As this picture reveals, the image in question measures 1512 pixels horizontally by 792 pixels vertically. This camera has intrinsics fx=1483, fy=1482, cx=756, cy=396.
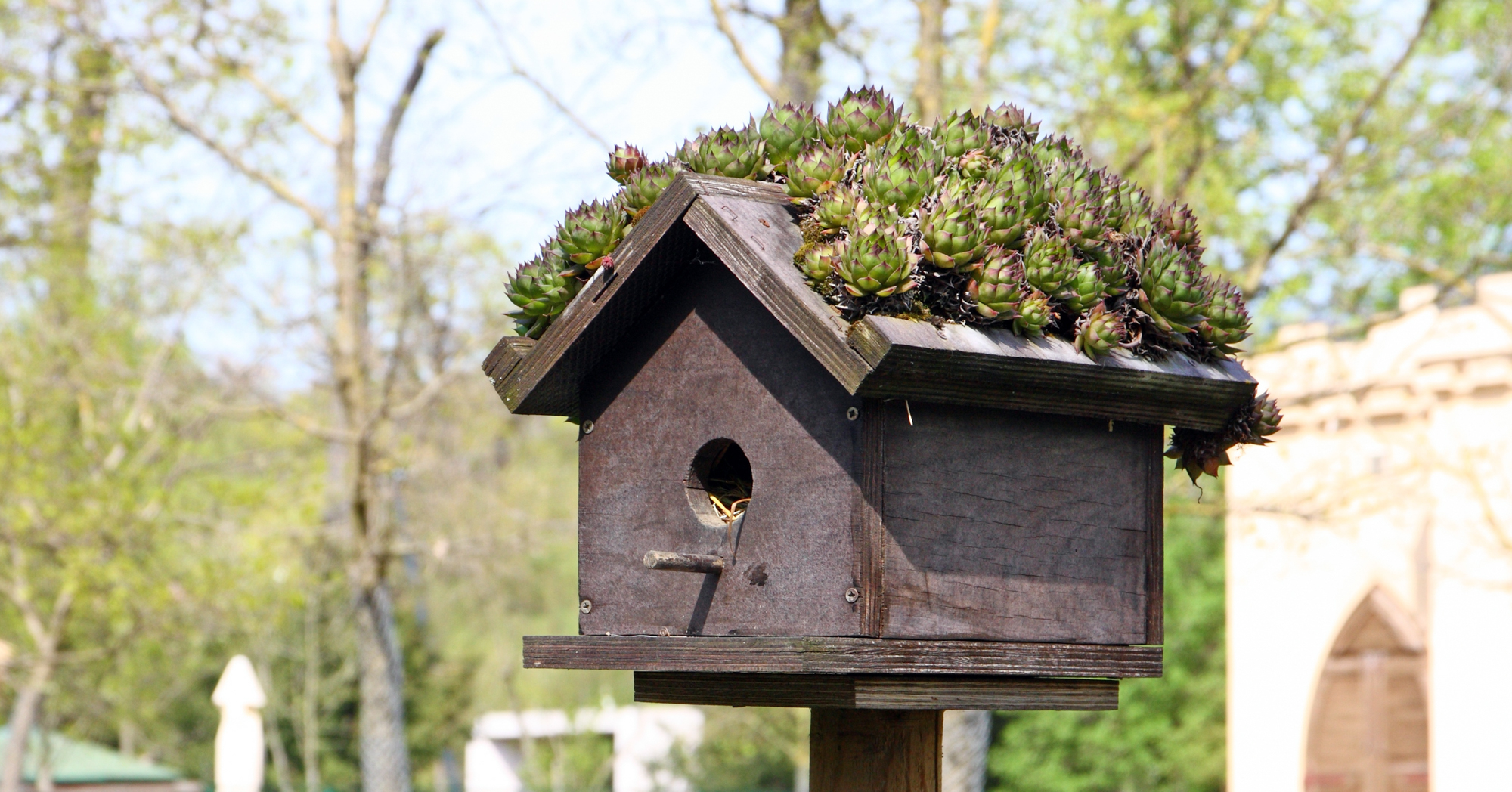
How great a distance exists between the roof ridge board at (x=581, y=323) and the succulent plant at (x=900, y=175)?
0.30 meters

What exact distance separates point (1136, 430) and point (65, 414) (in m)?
13.9

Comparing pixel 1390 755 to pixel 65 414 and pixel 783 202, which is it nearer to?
pixel 65 414

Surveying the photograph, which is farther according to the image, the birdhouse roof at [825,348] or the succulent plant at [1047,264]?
the succulent plant at [1047,264]

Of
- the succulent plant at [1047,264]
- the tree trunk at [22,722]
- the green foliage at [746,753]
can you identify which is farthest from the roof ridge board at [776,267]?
the green foliage at [746,753]

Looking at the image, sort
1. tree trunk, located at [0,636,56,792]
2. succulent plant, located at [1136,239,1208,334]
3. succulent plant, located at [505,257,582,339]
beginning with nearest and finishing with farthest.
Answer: succulent plant, located at [1136,239,1208,334] < succulent plant, located at [505,257,582,339] < tree trunk, located at [0,636,56,792]

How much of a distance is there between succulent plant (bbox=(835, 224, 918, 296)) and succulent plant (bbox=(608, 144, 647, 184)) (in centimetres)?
64

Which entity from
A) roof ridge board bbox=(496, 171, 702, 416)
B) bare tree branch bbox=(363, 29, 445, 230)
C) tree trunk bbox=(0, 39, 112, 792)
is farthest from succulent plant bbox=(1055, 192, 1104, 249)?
tree trunk bbox=(0, 39, 112, 792)

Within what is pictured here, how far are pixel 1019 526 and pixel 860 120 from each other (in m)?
0.73

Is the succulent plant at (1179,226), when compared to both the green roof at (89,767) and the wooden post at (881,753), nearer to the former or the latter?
the wooden post at (881,753)

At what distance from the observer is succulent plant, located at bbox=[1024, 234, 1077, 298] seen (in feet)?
7.63

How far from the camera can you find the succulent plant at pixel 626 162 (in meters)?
2.71

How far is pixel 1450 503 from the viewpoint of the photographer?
1387 cm

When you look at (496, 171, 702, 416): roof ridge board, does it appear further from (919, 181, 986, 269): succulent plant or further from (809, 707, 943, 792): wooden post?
(809, 707, 943, 792): wooden post

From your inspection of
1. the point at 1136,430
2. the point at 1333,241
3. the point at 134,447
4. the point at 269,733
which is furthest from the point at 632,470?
the point at 269,733
